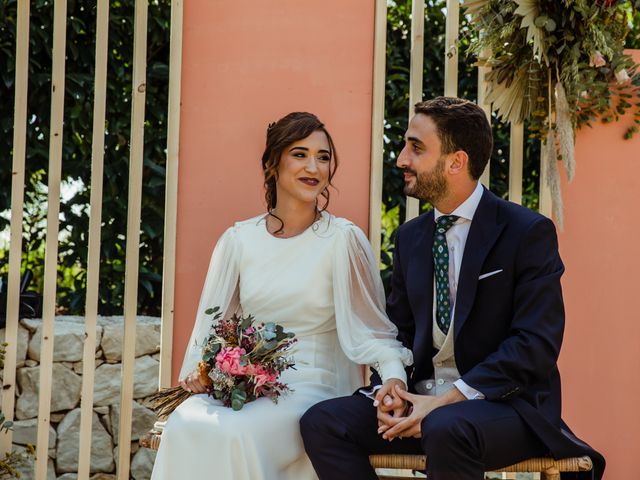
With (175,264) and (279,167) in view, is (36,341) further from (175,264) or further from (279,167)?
(279,167)

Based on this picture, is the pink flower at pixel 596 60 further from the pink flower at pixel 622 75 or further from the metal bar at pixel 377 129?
the metal bar at pixel 377 129

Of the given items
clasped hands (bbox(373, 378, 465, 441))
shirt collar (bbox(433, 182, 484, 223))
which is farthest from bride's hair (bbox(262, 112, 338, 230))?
clasped hands (bbox(373, 378, 465, 441))

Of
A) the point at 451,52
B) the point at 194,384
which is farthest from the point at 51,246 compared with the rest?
the point at 451,52

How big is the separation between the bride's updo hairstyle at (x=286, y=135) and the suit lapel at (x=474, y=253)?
67 centimetres

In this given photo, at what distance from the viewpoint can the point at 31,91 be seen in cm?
471

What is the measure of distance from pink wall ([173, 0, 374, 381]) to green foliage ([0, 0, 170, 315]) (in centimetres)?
104

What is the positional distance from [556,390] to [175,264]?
1.61m

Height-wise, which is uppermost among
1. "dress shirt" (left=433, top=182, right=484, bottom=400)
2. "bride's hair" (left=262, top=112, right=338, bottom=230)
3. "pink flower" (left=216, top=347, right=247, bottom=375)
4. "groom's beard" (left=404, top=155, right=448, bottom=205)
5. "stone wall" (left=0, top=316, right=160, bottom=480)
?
"bride's hair" (left=262, top=112, right=338, bottom=230)

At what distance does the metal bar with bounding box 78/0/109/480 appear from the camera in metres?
3.63

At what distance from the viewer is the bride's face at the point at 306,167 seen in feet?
10.9

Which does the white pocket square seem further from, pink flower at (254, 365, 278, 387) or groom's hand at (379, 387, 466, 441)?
pink flower at (254, 365, 278, 387)

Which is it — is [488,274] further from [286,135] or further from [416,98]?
[416,98]

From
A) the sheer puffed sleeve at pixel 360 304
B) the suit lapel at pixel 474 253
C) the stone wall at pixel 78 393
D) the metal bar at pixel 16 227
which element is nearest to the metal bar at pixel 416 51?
the sheer puffed sleeve at pixel 360 304

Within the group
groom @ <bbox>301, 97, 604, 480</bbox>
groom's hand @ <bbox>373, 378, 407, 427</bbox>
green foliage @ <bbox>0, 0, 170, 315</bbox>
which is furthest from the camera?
green foliage @ <bbox>0, 0, 170, 315</bbox>
